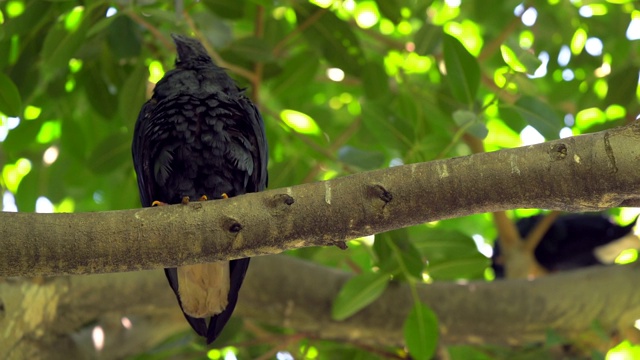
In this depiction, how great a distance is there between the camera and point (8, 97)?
3.08 metres

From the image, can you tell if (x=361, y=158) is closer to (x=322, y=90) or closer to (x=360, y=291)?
(x=360, y=291)

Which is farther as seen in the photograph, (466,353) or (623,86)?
(466,353)

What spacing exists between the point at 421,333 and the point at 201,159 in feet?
4.17

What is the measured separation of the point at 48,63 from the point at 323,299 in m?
1.73

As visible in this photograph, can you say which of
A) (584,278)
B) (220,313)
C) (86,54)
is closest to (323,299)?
(220,313)

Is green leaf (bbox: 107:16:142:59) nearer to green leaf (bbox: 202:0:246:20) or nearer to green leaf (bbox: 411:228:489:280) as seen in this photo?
green leaf (bbox: 202:0:246:20)

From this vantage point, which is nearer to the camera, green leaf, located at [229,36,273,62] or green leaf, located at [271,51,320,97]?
green leaf, located at [229,36,273,62]

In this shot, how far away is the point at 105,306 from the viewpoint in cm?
356

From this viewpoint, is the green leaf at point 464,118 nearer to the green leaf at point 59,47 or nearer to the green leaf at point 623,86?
the green leaf at point 623,86

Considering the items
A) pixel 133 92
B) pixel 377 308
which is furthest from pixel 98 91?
pixel 377 308

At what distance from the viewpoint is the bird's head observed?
3416 mm

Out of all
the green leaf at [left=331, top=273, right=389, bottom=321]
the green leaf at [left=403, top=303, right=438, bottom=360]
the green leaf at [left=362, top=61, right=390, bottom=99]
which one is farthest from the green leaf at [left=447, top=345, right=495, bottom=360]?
the green leaf at [left=362, top=61, right=390, bottom=99]

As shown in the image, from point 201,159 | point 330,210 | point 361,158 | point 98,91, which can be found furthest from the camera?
point 98,91

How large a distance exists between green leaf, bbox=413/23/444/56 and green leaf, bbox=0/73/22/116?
6.56 feet
